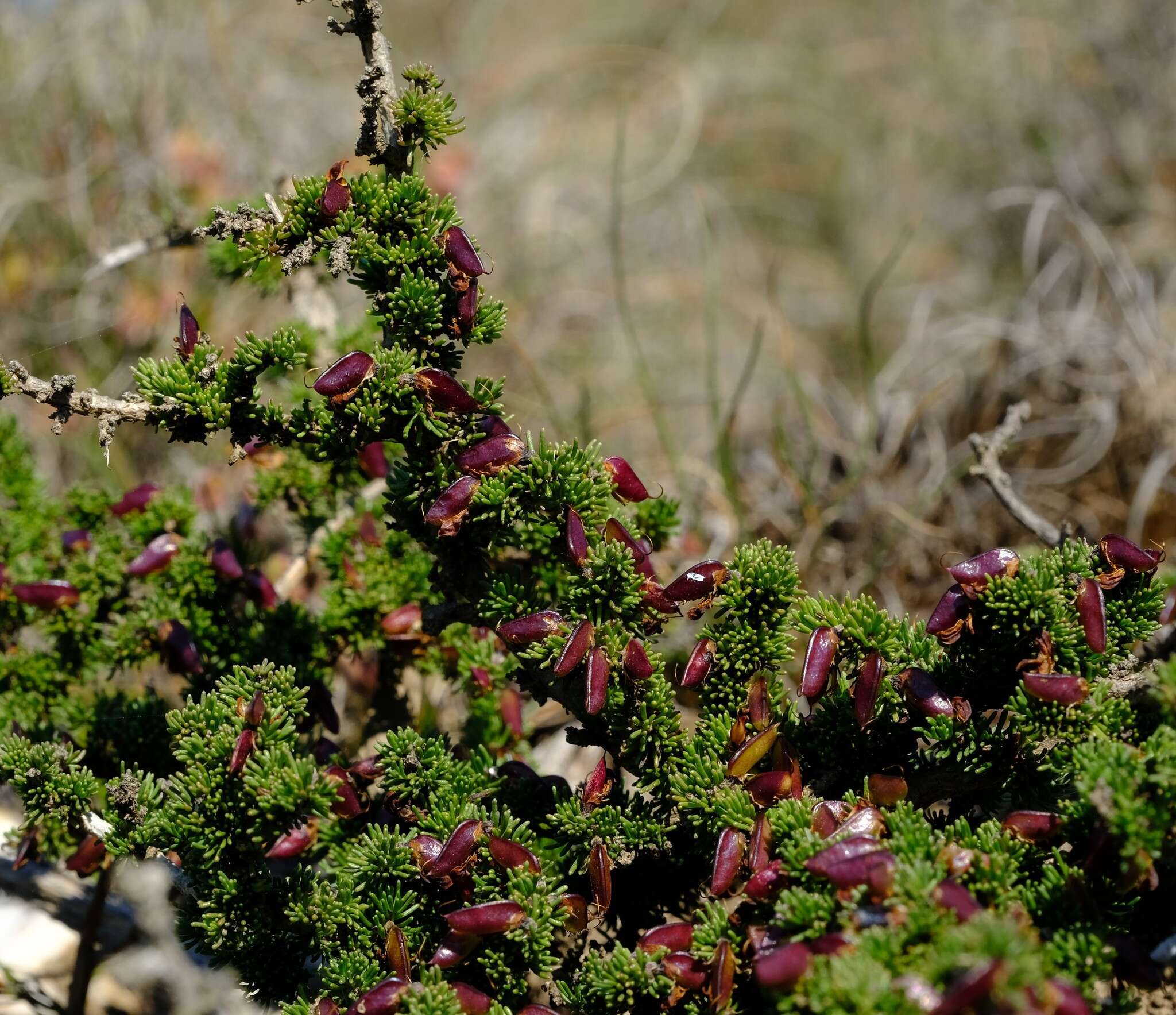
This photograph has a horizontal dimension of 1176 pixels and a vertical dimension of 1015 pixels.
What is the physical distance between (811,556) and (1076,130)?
373cm

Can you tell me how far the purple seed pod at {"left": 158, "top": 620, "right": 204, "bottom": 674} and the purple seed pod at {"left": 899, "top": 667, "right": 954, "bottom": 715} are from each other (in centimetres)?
105

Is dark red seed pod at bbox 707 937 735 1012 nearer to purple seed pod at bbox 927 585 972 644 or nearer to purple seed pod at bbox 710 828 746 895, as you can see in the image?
purple seed pod at bbox 710 828 746 895

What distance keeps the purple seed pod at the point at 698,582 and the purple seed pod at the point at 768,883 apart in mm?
314

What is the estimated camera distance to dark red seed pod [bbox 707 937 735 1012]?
0.97m

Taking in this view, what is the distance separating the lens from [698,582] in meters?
1.16

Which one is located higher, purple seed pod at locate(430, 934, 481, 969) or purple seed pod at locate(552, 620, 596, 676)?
purple seed pod at locate(552, 620, 596, 676)

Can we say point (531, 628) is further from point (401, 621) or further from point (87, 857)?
point (87, 857)

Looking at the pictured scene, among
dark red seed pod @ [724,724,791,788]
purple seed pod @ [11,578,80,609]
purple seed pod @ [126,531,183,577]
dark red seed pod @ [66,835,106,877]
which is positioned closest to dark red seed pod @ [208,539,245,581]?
purple seed pod @ [126,531,183,577]

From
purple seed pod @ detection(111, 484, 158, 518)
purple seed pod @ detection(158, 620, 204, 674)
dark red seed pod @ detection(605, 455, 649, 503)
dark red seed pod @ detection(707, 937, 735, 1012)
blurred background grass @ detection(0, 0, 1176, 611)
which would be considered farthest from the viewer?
blurred background grass @ detection(0, 0, 1176, 611)

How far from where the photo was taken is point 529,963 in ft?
3.56

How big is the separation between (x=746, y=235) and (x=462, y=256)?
608 centimetres

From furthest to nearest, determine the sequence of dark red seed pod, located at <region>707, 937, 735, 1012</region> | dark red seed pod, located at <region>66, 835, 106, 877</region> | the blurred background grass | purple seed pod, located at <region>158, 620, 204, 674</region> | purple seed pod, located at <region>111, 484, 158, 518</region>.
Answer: the blurred background grass
purple seed pod, located at <region>111, 484, 158, 518</region>
purple seed pod, located at <region>158, 620, 204, 674</region>
dark red seed pod, located at <region>66, 835, 106, 877</region>
dark red seed pod, located at <region>707, 937, 735, 1012</region>

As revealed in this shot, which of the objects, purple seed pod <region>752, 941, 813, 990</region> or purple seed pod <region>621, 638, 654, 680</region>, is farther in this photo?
purple seed pod <region>621, 638, 654, 680</region>

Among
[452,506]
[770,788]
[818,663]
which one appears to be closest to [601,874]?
[770,788]
